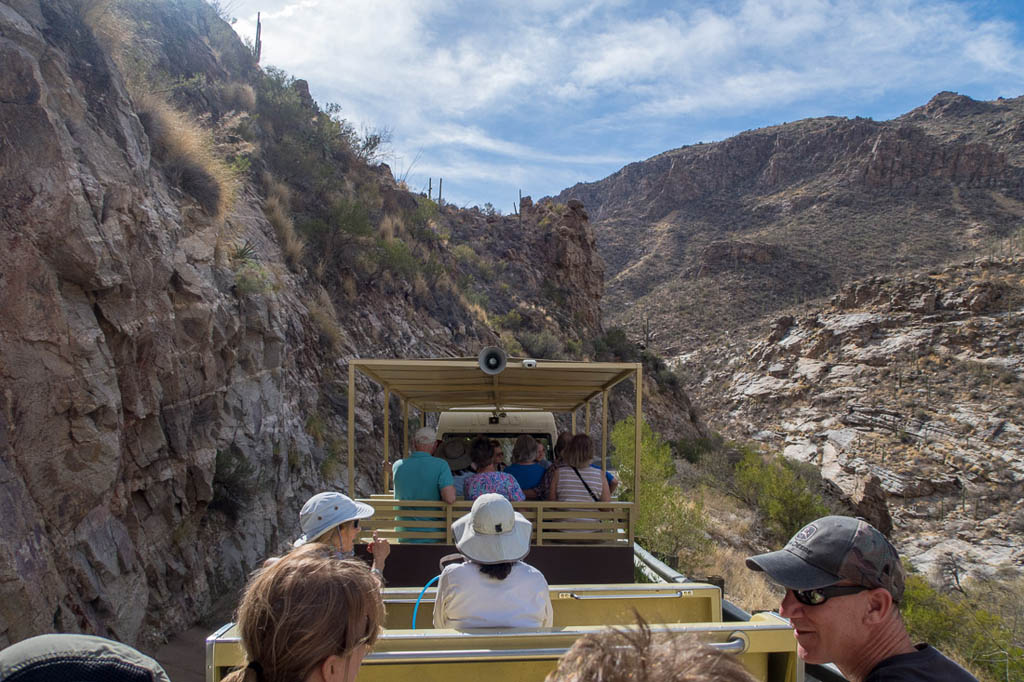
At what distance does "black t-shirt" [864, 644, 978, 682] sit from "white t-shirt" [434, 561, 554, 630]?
1494 mm

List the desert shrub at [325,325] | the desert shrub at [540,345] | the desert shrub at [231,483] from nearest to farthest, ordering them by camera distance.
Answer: the desert shrub at [231,483]
the desert shrub at [325,325]
the desert shrub at [540,345]

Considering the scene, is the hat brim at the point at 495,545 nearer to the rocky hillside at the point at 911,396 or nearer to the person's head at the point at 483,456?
the person's head at the point at 483,456

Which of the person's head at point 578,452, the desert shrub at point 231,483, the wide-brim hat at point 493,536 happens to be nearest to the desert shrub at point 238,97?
the desert shrub at point 231,483

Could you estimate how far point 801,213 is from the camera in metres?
64.9

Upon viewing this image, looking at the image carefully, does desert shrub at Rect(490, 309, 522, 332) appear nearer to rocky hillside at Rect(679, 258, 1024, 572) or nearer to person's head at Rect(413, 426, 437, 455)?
rocky hillside at Rect(679, 258, 1024, 572)

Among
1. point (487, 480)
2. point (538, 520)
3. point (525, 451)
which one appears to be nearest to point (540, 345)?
point (525, 451)

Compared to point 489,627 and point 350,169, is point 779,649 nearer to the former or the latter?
point 489,627

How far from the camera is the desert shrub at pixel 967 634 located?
9.52 m

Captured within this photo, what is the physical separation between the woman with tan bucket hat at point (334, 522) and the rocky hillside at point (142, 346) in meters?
2.84

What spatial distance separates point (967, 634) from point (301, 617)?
40.6ft

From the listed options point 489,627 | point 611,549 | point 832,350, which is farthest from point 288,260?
point 832,350

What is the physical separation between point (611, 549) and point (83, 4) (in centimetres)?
893

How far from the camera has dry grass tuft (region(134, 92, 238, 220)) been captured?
1006 cm

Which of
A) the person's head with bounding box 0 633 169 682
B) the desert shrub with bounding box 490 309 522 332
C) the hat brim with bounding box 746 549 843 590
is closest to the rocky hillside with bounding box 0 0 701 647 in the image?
the person's head with bounding box 0 633 169 682
